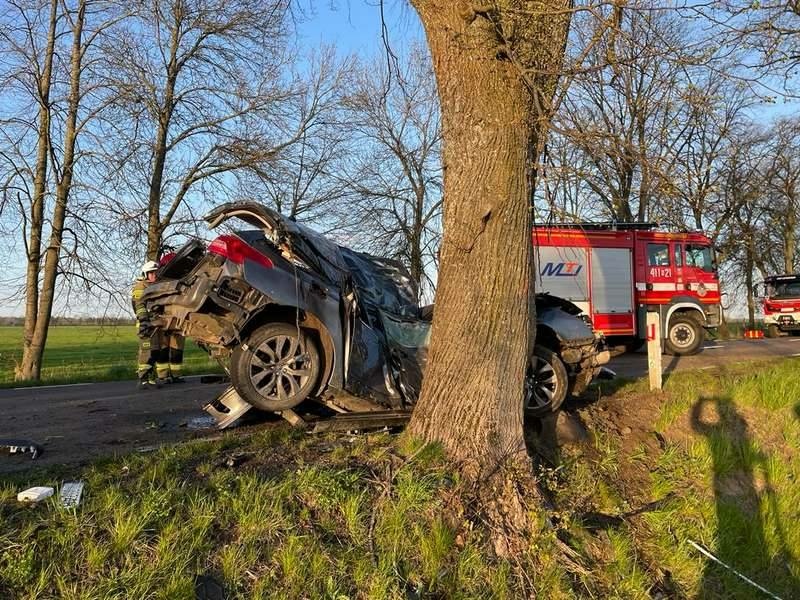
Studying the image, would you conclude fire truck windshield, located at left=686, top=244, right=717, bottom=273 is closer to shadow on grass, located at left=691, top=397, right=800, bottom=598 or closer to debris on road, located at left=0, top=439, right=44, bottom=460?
shadow on grass, located at left=691, top=397, right=800, bottom=598

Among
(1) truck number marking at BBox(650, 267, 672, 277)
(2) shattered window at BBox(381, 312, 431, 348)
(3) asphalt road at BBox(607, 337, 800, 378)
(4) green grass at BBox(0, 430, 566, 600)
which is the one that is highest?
→ (1) truck number marking at BBox(650, 267, 672, 277)

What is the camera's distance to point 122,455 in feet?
14.3

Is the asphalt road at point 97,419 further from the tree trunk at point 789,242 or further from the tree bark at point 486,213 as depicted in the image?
Result: the tree trunk at point 789,242

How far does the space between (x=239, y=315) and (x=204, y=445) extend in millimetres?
1040

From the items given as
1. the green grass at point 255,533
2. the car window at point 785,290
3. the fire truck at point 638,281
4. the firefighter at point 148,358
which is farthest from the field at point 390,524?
the car window at point 785,290

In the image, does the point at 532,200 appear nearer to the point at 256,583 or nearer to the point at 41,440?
the point at 256,583

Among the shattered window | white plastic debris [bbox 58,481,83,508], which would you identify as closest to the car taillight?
the shattered window

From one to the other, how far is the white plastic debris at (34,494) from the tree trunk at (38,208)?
11778mm

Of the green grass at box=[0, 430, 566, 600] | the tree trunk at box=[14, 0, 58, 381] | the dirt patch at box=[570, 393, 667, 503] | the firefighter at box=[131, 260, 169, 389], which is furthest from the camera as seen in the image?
the tree trunk at box=[14, 0, 58, 381]

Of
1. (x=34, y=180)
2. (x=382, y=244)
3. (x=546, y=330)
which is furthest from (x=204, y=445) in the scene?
(x=382, y=244)

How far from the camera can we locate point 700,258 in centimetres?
1562

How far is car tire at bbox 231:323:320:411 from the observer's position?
202 inches

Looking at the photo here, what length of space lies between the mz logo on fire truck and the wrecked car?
9.66 m

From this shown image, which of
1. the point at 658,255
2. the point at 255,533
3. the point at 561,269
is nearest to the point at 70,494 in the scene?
the point at 255,533
